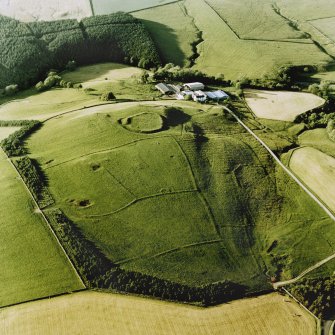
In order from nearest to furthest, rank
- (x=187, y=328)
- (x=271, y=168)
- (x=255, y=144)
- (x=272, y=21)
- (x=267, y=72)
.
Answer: (x=187, y=328)
(x=271, y=168)
(x=255, y=144)
(x=267, y=72)
(x=272, y=21)

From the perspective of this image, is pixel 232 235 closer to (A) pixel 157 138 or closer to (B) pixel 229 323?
(B) pixel 229 323

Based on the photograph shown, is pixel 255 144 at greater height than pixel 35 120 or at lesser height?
lesser

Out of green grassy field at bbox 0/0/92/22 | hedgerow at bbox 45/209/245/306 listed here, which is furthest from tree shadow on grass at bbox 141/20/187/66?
hedgerow at bbox 45/209/245/306

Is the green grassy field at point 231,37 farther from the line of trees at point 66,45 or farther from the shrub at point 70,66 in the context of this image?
the shrub at point 70,66

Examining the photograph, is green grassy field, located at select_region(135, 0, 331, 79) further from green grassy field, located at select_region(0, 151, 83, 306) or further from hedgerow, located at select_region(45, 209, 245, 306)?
green grassy field, located at select_region(0, 151, 83, 306)

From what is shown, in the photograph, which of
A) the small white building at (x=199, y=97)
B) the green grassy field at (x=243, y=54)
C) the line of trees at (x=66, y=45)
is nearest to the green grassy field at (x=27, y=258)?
the small white building at (x=199, y=97)

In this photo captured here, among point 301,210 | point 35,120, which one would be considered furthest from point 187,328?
point 35,120

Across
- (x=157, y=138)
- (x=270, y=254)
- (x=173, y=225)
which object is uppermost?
(x=157, y=138)

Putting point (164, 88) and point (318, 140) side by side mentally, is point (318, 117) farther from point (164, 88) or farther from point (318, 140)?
point (164, 88)
